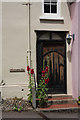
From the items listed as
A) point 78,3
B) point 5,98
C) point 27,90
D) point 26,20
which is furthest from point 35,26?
point 5,98

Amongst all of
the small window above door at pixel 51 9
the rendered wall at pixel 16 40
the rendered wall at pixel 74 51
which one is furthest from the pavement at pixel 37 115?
the small window above door at pixel 51 9

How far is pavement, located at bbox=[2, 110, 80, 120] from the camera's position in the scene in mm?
5816

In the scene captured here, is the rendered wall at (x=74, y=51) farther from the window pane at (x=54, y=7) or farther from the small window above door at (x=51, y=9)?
the window pane at (x=54, y=7)

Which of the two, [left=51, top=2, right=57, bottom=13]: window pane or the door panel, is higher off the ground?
[left=51, top=2, right=57, bottom=13]: window pane

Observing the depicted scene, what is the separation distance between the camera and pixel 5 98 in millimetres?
7125

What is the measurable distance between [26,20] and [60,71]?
8.13 feet

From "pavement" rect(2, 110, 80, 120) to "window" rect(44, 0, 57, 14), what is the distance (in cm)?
405

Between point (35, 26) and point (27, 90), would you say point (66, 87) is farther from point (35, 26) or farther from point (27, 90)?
point (35, 26)

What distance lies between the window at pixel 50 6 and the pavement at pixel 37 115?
4.05m

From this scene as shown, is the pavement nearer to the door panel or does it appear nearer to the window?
the door panel

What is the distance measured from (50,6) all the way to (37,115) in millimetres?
4367


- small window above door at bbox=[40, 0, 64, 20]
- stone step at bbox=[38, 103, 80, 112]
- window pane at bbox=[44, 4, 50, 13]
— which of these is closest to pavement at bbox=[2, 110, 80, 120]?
stone step at bbox=[38, 103, 80, 112]

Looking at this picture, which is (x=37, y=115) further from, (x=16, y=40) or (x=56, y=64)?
(x=16, y=40)

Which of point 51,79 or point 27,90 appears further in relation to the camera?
point 51,79
